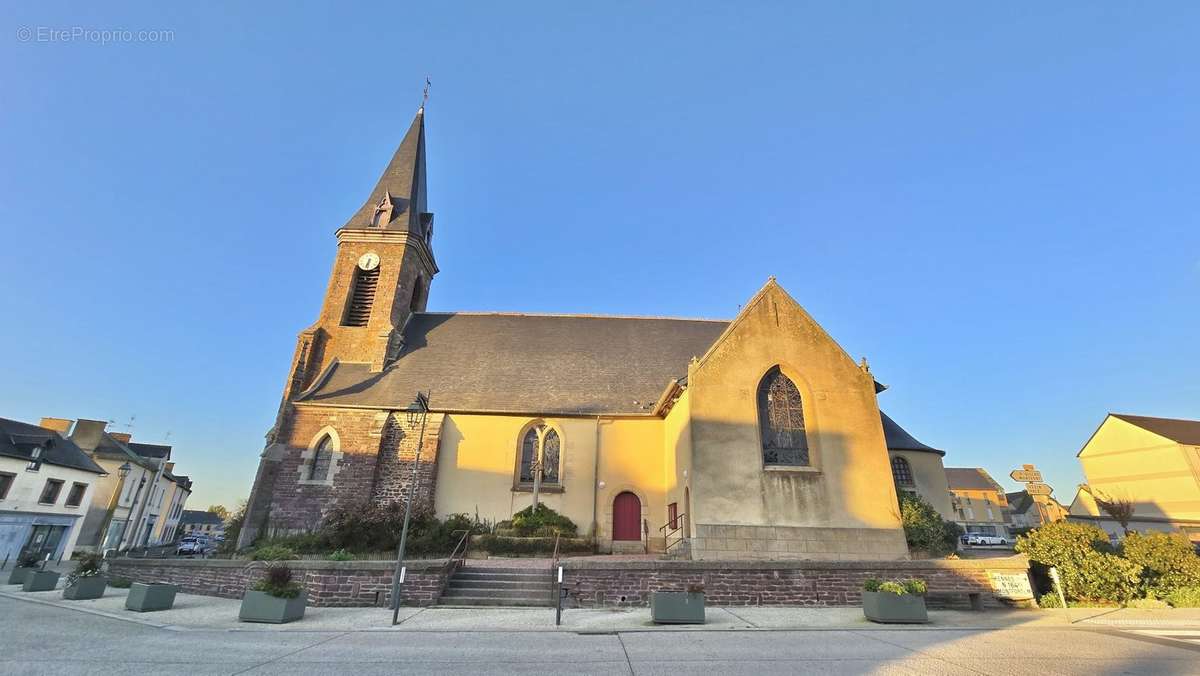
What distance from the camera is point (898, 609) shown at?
376 inches

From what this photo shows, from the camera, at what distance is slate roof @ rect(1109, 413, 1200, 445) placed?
37.7 meters

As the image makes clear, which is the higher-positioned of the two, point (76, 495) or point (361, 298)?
point (361, 298)

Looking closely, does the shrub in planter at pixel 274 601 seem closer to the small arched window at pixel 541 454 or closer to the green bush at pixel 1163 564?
the small arched window at pixel 541 454

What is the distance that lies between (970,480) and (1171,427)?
108 ft

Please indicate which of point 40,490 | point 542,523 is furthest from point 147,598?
point 40,490

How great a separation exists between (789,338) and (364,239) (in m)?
20.5

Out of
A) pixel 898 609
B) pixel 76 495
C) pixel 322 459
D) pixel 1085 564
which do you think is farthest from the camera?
pixel 76 495

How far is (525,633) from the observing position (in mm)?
8641

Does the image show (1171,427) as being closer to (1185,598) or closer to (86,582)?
(1185,598)

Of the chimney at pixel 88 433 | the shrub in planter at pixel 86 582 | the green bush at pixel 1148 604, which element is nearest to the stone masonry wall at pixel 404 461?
the shrub in planter at pixel 86 582

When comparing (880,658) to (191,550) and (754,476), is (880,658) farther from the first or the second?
(191,550)

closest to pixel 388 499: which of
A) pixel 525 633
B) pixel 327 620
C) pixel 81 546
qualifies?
pixel 327 620

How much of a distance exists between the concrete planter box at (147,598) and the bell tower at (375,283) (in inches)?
418

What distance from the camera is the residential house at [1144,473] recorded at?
34750 millimetres
